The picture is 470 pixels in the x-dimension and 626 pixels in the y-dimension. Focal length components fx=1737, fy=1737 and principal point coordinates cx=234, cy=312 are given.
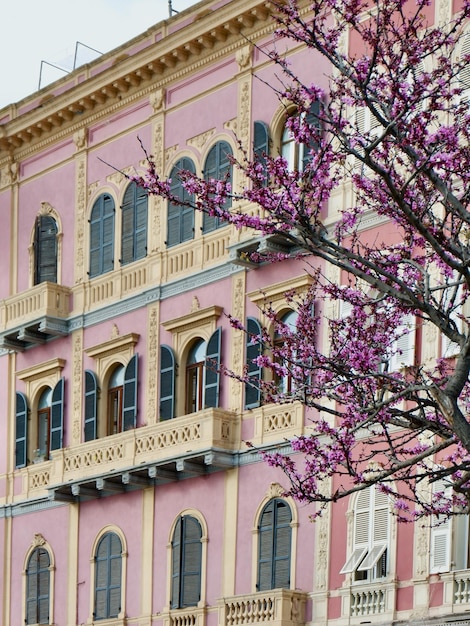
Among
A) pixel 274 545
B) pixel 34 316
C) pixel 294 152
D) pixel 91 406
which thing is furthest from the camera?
pixel 34 316

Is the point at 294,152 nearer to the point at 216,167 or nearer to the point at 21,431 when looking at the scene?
the point at 216,167

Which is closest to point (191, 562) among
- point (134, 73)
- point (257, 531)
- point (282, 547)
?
point (257, 531)

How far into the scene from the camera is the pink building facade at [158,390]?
104ft

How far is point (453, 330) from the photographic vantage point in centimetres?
1841

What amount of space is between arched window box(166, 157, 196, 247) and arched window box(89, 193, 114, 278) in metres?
2.01

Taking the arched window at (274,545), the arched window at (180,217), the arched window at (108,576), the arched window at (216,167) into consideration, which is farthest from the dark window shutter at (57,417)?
the arched window at (274,545)

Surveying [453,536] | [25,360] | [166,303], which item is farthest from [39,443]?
[453,536]

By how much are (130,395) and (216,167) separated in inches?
206

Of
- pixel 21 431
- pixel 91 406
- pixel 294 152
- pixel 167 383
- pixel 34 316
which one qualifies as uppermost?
pixel 294 152

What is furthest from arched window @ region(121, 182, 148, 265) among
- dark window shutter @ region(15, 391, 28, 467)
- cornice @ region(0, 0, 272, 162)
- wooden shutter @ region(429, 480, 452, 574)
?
wooden shutter @ region(429, 480, 452, 574)

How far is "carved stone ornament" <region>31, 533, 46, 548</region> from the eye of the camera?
3875 cm

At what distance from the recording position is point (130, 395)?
37062 mm

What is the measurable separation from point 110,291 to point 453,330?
2055cm

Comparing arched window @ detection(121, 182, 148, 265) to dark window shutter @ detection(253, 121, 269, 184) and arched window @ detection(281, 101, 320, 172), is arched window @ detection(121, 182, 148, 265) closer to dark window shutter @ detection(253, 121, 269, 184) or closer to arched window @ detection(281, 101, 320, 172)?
dark window shutter @ detection(253, 121, 269, 184)
